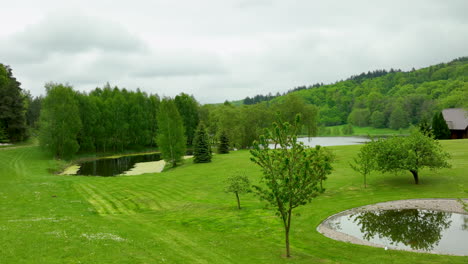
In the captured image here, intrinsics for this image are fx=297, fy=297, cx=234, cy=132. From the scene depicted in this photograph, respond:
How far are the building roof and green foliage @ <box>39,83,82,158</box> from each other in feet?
314

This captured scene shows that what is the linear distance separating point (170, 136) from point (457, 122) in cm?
7183

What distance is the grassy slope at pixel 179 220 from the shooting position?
16.1 meters

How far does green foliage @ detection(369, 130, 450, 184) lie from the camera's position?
33.1 metres

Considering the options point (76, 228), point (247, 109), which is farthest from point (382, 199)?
point (247, 109)

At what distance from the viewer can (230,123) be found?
3775 inches

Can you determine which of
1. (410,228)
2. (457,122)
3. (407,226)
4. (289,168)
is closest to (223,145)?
(457,122)

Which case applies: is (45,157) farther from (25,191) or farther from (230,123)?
(230,123)

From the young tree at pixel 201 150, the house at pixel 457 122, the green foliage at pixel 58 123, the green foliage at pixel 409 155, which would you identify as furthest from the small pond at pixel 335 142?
the green foliage at pixel 58 123

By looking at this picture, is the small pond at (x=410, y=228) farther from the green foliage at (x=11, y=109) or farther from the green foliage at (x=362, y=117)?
the green foliage at (x=362, y=117)

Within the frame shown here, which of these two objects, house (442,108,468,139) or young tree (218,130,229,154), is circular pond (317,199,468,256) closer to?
young tree (218,130,229,154)

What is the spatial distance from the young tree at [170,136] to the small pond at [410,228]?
47.3m

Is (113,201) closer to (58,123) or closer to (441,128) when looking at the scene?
(58,123)

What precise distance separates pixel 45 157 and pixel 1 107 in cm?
1811

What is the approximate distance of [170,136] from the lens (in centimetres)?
6700
